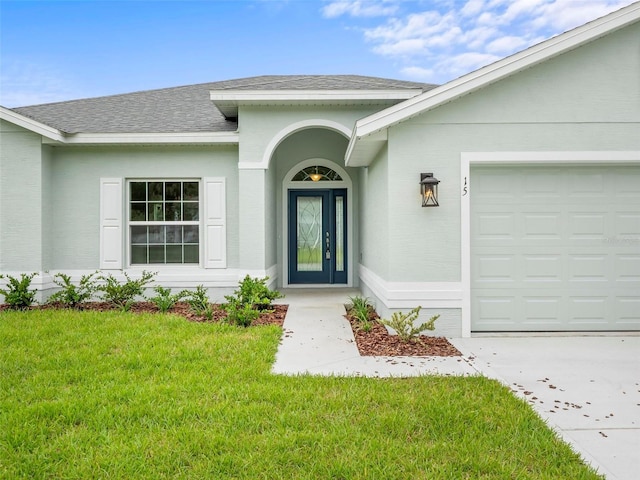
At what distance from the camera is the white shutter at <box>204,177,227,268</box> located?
8648 millimetres

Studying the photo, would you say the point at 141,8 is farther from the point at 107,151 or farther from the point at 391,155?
the point at 391,155

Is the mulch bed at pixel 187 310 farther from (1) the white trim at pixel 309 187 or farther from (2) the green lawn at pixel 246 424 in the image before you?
(1) the white trim at pixel 309 187

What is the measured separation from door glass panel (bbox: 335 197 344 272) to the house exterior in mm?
813

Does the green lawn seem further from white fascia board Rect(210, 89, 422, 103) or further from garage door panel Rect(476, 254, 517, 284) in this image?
white fascia board Rect(210, 89, 422, 103)

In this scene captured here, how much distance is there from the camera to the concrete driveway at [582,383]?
2980 millimetres

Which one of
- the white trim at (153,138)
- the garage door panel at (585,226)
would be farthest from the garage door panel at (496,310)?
the white trim at (153,138)

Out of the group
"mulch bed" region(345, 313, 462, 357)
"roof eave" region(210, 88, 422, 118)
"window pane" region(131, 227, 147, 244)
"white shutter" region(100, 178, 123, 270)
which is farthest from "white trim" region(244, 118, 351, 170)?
"mulch bed" region(345, 313, 462, 357)

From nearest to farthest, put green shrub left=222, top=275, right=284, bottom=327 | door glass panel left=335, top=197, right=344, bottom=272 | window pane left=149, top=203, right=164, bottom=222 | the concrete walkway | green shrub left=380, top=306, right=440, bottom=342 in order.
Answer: the concrete walkway < green shrub left=380, top=306, right=440, bottom=342 < green shrub left=222, top=275, right=284, bottom=327 < window pane left=149, top=203, right=164, bottom=222 < door glass panel left=335, top=197, right=344, bottom=272

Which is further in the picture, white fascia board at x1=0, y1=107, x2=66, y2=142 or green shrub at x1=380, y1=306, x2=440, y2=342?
white fascia board at x1=0, y1=107, x2=66, y2=142

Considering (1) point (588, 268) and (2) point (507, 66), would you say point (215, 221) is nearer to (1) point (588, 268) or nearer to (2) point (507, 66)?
(2) point (507, 66)

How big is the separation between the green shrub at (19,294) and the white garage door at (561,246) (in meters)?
7.47

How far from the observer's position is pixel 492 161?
592 centimetres

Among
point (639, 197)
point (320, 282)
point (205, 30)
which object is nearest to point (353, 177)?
point (320, 282)

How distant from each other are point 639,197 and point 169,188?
7.98m
